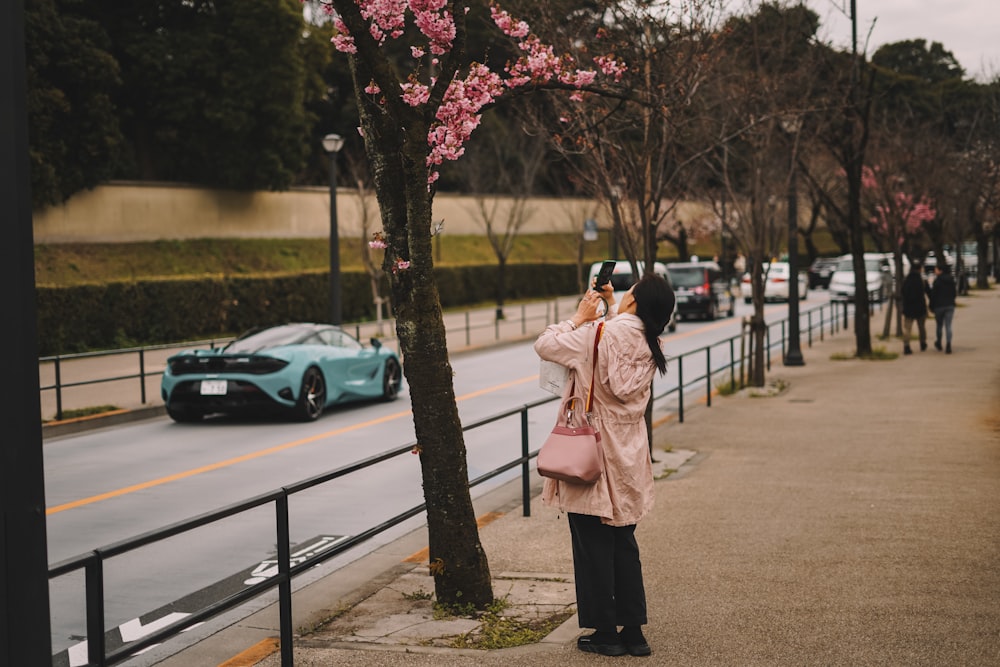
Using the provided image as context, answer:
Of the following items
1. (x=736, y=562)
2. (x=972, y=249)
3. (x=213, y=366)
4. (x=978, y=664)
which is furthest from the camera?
(x=972, y=249)

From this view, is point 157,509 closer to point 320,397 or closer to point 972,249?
point 320,397

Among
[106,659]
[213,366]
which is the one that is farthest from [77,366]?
[106,659]

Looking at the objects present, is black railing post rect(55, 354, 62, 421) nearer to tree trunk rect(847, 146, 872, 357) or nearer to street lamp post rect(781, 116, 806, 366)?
street lamp post rect(781, 116, 806, 366)

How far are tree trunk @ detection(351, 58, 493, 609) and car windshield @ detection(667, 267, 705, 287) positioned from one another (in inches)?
1160

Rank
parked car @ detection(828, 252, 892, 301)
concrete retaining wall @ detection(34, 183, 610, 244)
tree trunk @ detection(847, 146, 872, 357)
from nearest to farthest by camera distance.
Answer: tree trunk @ detection(847, 146, 872, 357), concrete retaining wall @ detection(34, 183, 610, 244), parked car @ detection(828, 252, 892, 301)

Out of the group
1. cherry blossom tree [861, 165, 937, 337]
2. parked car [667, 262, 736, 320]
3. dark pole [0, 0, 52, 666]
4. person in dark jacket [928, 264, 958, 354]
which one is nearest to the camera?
dark pole [0, 0, 52, 666]

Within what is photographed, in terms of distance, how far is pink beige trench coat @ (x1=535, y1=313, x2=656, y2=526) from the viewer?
5.30 metres

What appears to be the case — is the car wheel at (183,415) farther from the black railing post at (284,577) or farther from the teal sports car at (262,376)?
the black railing post at (284,577)

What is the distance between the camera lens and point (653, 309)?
5.39 meters

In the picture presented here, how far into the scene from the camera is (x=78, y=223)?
3553 cm

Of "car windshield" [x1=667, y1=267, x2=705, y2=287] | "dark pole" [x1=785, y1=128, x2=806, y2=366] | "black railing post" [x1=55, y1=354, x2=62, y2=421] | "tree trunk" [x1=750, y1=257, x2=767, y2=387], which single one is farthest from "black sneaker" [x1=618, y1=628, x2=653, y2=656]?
"car windshield" [x1=667, y1=267, x2=705, y2=287]

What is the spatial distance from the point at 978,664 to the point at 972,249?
331ft

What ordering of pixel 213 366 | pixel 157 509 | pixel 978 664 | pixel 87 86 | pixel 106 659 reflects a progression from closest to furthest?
1. pixel 106 659
2. pixel 978 664
3. pixel 157 509
4. pixel 213 366
5. pixel 87 86

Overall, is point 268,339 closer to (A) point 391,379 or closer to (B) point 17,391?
(A) point 391,379
